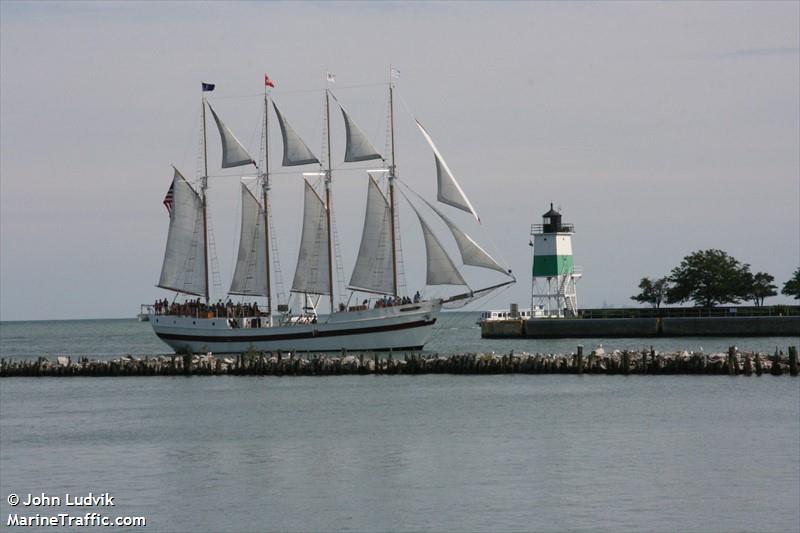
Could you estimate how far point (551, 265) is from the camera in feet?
295

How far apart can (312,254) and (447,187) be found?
1031cm

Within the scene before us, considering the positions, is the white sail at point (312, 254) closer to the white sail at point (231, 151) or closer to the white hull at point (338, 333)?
the white hull at point (338, 333)

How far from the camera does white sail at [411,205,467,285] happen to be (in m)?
66.4

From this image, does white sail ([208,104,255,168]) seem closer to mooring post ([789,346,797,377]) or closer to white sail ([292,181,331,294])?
white sail ([292,181,331,294])

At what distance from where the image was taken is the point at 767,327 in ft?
269

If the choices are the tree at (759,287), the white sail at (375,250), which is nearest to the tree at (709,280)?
the tree at (759,287)

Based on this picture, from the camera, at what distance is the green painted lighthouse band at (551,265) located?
294 feet

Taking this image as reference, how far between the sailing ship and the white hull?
0.06 metres

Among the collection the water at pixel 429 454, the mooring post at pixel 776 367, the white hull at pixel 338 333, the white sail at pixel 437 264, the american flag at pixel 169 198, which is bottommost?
the water at pixel 429 454

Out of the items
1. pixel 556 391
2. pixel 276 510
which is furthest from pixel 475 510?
pixel 556 391

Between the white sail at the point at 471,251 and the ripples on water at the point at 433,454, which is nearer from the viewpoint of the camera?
the ripples on water at the point at 433,454

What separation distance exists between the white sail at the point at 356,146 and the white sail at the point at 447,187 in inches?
214

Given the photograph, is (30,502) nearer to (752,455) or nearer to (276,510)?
(276,510)

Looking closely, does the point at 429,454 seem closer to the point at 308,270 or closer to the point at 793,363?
the point at 793,363
